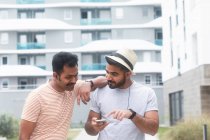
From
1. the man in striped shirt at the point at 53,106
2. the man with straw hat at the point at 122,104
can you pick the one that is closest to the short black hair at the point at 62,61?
the man in striped shirt at the point at 53,106

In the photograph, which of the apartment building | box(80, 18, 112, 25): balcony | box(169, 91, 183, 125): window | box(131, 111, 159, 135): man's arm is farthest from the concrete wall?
box(131, 111, 159, 135): man's arm

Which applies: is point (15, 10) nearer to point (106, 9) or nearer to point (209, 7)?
point (106, 9)

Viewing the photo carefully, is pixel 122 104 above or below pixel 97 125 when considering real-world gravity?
above

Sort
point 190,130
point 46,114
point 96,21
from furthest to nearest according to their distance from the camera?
point 96,21
point 190,130
point 46,114

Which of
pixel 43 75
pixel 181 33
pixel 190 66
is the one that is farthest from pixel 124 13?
pixel 190 66

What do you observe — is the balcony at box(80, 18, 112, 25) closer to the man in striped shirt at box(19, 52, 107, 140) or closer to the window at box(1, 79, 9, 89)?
the window at box(1, 79, 9, 89)

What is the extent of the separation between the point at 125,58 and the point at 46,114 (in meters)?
0.71

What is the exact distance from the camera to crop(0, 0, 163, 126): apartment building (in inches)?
2036

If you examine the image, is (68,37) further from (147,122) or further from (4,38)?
(147,122)

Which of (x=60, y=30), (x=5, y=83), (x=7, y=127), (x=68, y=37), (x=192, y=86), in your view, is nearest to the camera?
(x=192, y=86)

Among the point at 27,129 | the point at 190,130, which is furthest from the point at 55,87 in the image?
the point at 190,130

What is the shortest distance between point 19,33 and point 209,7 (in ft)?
105

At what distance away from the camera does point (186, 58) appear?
28984 millimetres

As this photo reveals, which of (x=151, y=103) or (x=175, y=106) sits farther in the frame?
(x=175, y=106)
